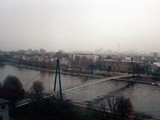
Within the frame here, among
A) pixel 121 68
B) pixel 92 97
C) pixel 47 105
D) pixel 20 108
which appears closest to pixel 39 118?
pixel 47 105

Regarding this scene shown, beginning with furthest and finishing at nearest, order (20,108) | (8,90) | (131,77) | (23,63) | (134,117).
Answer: (23,63) → (131,77) → (8,90) → (20,108) → (134,117)

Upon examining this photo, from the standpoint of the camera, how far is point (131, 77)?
7824 mm

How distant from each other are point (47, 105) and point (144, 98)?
2.14 meters

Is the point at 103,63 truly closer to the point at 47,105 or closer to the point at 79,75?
the point at 79,75

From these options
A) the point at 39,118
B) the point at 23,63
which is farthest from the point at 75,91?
the point at 23,63

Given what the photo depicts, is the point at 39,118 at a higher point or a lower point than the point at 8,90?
lower

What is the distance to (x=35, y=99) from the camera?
342 cm

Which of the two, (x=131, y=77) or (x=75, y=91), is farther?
(x=131, y=77)

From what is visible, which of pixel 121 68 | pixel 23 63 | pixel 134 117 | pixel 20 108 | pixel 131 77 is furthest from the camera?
pixel 23 63

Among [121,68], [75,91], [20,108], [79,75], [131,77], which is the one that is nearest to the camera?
[20,108]

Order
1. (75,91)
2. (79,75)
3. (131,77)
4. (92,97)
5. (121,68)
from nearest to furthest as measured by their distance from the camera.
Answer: (92,97) < (75,91) < (131,77) < (79,75) < (121,68)

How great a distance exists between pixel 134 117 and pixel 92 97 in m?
1.45

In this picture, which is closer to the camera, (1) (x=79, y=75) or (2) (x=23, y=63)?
(1) (x=79, y=75)

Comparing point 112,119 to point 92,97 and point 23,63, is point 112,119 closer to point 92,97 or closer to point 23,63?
point 92,97
